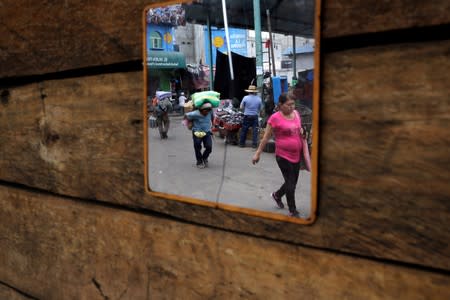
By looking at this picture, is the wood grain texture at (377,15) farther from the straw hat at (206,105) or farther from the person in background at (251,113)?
the straw hat at (206,105)

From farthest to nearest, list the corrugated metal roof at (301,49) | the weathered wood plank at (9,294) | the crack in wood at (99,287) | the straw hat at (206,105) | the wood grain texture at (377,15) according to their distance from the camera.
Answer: the weathered wood plank at (9,294) → the crack in wood at (99,287) → the straw hat at (206,105) → the corrugated metal roof at (301,49) → the wood grain texture at (377,15)

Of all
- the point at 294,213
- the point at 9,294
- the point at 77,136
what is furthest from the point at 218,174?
the point at 9,294

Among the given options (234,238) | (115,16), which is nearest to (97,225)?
(234,238)

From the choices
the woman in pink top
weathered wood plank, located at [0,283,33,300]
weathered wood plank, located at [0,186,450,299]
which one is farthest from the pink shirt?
weathered wood plank, located at [0,283,33,300]

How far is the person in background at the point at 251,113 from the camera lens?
0.91m

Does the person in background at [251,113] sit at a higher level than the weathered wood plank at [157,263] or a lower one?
higher

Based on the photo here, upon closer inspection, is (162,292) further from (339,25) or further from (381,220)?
(339,25)

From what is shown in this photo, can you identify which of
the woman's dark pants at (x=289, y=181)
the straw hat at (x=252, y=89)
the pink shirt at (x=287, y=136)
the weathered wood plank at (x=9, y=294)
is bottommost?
the weathered wood plank at (x=9, y=294)

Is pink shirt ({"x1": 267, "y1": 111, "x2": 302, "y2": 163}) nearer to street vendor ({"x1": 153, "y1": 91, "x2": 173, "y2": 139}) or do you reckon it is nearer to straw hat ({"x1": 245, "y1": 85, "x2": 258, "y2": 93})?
straw hat ({"x1": 245, "y1": 85, "x2": 258, "y2": 93})

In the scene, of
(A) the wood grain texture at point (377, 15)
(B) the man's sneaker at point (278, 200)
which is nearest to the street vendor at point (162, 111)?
(B) the man's sneaker at point (278, 200)

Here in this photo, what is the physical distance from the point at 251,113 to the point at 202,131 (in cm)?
16

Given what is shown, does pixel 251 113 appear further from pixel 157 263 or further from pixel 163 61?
pixel 157 263

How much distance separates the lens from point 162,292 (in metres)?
1.11

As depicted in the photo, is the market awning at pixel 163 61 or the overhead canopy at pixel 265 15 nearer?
the overhead canopy at pixel 265 15
